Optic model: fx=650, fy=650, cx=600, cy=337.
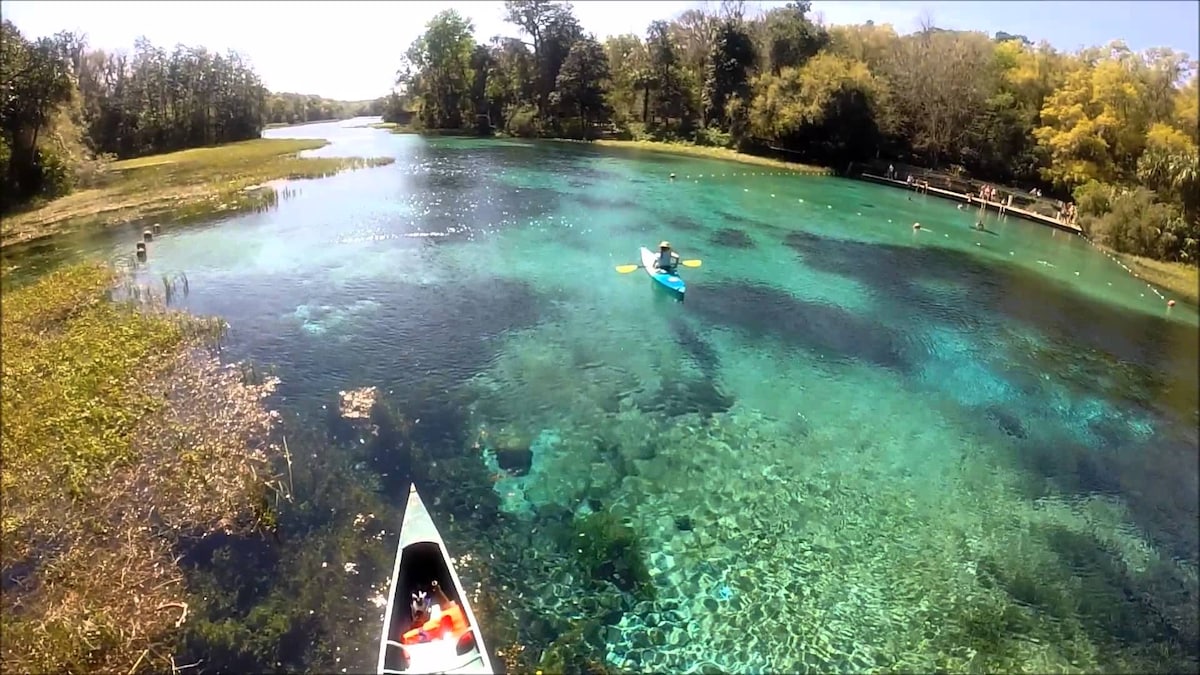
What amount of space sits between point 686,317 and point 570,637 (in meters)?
15.7

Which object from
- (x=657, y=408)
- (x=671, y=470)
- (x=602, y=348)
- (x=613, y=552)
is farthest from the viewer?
(x=602, y=348)

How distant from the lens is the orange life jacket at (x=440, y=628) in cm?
955

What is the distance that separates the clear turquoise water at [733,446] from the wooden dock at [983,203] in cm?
710

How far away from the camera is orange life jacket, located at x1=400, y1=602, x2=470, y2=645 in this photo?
31.3ft

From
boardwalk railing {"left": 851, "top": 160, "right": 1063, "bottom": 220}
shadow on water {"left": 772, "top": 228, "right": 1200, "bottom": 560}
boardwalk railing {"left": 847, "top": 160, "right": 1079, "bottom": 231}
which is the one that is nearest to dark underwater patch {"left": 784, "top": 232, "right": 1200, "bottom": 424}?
shadow on water {"left": 772, "top": 228, "right": 1200, "bottom": 560}

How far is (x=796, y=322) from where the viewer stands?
2469 cm

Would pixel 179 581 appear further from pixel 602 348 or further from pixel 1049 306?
pixel 1049 306

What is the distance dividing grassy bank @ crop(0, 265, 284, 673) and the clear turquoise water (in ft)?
3.24

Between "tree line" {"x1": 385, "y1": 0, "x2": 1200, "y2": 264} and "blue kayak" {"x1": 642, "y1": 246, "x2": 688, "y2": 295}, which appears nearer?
"tree line" {"x1": 385, "y1": 0, "x2": 1200, "y2": 264}

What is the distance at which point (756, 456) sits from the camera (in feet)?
52.6

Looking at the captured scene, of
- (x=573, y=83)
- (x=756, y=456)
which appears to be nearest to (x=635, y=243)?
(x=756, y=456)

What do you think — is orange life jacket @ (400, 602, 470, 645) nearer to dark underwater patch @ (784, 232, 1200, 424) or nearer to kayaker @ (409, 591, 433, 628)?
kayaker @ (409, 591, 433, 628)

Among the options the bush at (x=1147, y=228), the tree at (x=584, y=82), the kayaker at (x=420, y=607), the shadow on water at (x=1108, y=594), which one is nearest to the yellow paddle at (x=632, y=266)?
the bush at (x=1147, y=228)

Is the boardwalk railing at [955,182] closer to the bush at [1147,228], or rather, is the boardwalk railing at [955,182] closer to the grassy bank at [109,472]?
the bush at [1147,228]
